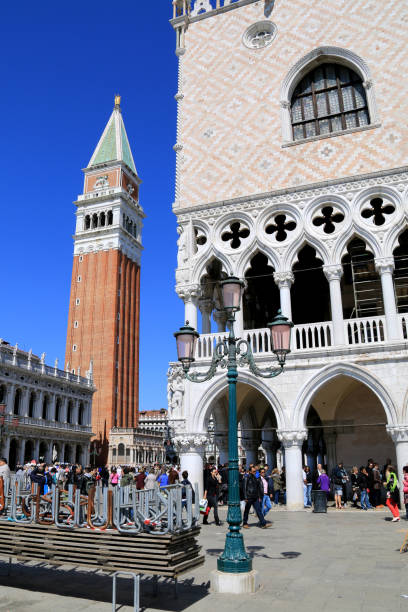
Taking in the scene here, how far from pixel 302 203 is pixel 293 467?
304 inches

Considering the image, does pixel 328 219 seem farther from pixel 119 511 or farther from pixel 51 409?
pixel 51 409

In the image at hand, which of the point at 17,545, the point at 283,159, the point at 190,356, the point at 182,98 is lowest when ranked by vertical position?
the point at 17,545

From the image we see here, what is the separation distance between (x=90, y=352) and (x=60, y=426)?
9814mm

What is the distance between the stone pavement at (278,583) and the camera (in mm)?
5398

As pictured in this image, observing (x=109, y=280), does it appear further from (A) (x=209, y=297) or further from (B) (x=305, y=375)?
(B) (x=305, y=375)

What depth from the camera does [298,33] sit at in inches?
A: 687

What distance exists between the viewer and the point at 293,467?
1410 cm

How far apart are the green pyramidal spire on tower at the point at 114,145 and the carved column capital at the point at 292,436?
56.0 meters

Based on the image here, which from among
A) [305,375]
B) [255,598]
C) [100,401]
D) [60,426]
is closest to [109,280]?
[100,401]

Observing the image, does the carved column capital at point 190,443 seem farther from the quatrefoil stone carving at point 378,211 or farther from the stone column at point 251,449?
the quatrefoil stone carving at point 378,211

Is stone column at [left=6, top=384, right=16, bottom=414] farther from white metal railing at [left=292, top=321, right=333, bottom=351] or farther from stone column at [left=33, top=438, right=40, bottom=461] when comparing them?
white metal railing at [left=292, top=321, right=333, bottom=351]

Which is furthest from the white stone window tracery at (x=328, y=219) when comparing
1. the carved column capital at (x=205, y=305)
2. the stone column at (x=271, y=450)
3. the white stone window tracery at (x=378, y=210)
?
the stone column at (x=271, y=450)

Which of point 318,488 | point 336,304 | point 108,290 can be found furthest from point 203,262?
point 108,290

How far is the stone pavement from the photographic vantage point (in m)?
5.40
